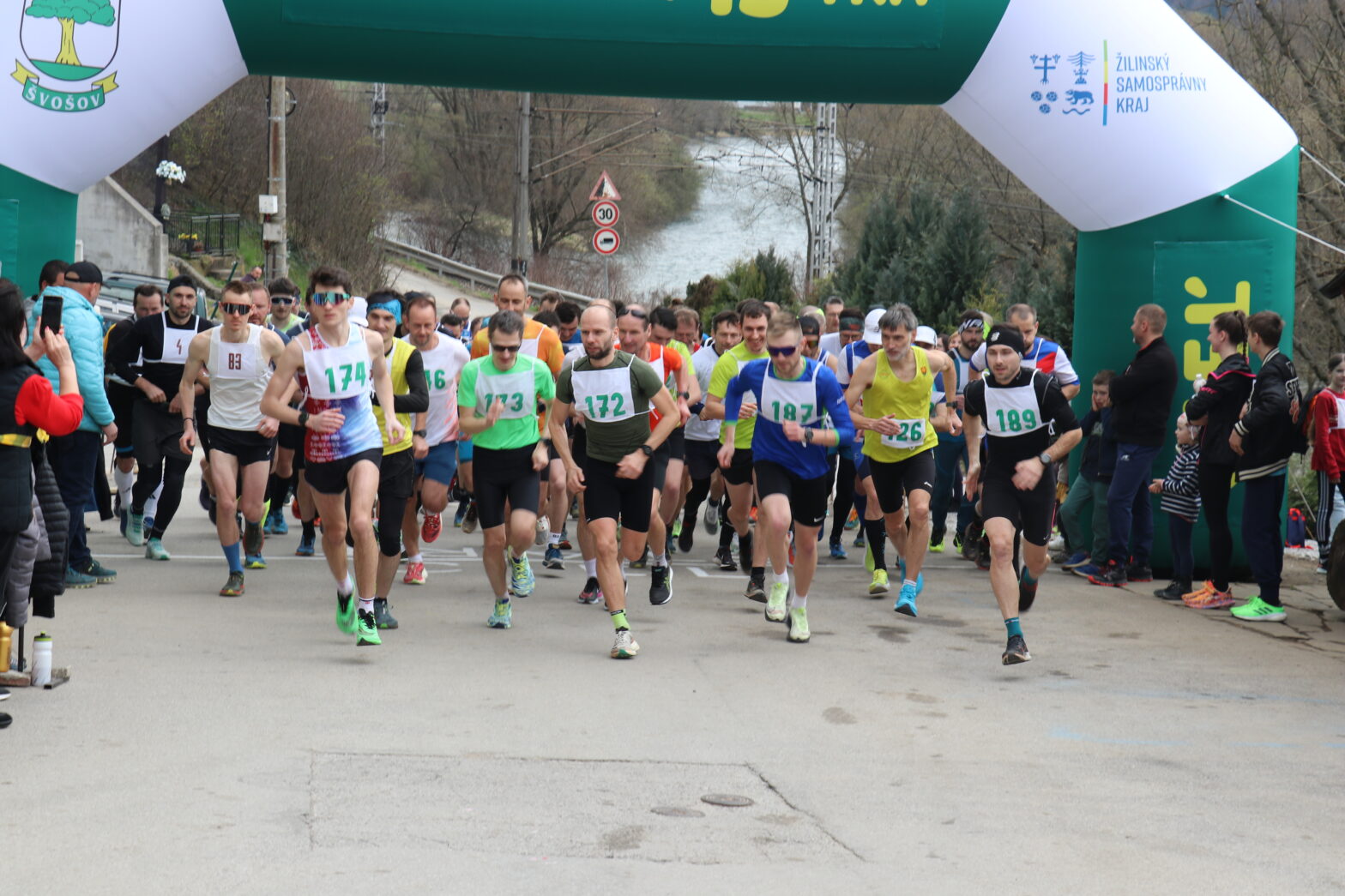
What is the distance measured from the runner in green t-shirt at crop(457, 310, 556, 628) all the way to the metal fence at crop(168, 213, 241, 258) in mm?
30328

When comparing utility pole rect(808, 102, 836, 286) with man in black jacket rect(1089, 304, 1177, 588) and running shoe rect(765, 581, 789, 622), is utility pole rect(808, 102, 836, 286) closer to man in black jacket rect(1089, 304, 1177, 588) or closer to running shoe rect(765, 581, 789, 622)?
man in black jacket rect(1089, 304, 1177, 588)

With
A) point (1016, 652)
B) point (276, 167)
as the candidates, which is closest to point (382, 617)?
point (1016, 652)

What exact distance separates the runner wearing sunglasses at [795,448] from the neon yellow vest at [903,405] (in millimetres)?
886

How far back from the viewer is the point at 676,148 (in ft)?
207

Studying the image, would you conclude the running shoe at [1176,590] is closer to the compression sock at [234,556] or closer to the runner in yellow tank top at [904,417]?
the runner in yellow tank top at [904,417]

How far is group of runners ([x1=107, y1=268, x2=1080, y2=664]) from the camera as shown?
26.8 feet

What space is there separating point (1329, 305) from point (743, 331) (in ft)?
39.4

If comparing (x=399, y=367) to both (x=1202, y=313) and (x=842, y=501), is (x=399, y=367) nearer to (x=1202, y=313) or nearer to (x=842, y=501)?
(x=842, y=501)

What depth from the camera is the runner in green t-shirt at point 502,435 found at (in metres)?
8.74

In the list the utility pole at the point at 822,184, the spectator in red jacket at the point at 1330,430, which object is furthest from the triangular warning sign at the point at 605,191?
the spectator in red jacket at the point at 1330,430

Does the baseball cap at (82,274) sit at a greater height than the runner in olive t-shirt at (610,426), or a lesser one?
greater

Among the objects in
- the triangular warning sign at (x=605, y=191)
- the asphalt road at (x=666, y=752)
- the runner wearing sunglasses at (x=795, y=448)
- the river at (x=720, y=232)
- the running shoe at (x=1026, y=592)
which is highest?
the river at (x=720, y=232)

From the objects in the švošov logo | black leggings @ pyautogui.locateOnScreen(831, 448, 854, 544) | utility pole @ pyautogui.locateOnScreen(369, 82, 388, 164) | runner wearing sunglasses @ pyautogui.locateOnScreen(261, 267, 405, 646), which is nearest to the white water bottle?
runner wearing sunglasses @ pyautogui.locateOnScreen(261, 267, 405, 646)

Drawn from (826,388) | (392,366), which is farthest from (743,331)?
(392,366)
